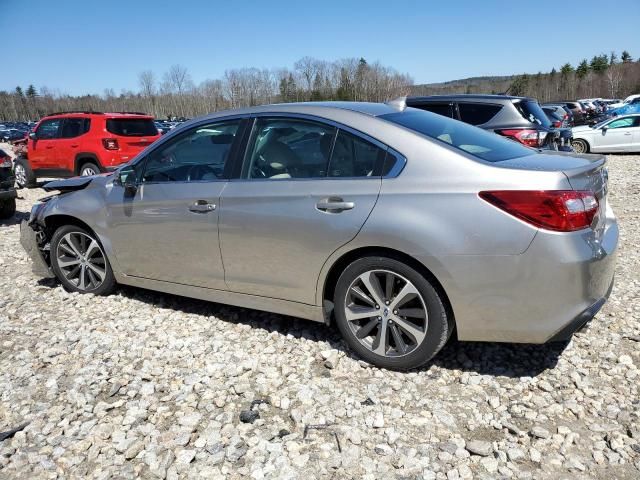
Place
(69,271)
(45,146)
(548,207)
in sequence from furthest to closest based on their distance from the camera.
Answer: (45,146) → (69,271) → (548,207)

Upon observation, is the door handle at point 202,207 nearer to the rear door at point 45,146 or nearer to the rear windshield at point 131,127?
the rear windshield at point 131,127

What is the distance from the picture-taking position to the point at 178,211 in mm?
3871

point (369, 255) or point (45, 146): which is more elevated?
point (45, 146)

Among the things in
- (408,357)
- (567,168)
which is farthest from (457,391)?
(567,168)

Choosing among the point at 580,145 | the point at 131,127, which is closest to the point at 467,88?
the point at 580,145

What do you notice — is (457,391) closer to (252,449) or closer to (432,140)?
(252,449)

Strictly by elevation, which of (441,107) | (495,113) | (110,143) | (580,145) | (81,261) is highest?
(441,107)

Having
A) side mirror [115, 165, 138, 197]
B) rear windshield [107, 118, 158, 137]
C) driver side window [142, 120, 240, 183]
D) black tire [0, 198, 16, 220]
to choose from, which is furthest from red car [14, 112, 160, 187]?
driver side window [142, 120, 240, 183]

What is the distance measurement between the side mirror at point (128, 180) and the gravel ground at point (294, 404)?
1072mm

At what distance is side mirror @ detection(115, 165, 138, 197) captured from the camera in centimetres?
418

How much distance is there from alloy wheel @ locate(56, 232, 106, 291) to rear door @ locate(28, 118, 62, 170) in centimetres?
873

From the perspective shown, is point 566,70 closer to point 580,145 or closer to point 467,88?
point 467,88

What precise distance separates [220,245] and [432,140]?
165 cm

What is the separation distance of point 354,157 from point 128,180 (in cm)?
205
